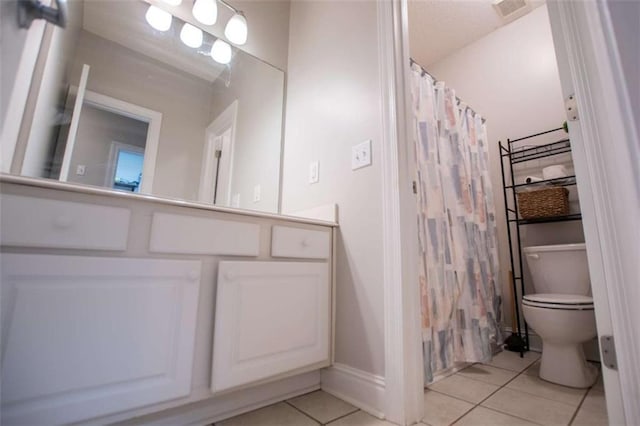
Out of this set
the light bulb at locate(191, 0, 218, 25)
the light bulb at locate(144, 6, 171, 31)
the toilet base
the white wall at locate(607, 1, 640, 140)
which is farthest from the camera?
the light bulb at locate(191, 0, 218, 25)

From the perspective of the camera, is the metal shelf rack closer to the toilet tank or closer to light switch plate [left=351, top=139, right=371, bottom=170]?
the toilet tank

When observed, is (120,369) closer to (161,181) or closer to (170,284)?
(170,284)

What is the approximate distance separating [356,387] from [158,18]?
6.67ft

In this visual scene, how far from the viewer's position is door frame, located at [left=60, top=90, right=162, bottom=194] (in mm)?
1283

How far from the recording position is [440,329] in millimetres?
1467

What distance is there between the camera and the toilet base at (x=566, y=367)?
1377 millimetres

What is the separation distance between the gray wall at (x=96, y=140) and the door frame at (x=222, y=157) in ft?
1.13

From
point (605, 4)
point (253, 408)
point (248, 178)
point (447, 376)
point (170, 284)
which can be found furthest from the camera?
point (248, 178)

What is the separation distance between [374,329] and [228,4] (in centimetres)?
199

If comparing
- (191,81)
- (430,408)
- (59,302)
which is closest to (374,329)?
(430,408)

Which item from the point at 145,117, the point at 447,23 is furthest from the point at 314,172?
the point at 447,23

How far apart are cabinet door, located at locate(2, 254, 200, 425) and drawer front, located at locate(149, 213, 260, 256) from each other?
0.19 ft

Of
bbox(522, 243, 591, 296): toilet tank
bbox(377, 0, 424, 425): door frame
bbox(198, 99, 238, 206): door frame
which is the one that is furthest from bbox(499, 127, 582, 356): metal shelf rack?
bbox(198, 99, 238, 206): door frame

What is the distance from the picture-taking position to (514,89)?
7.74ft
